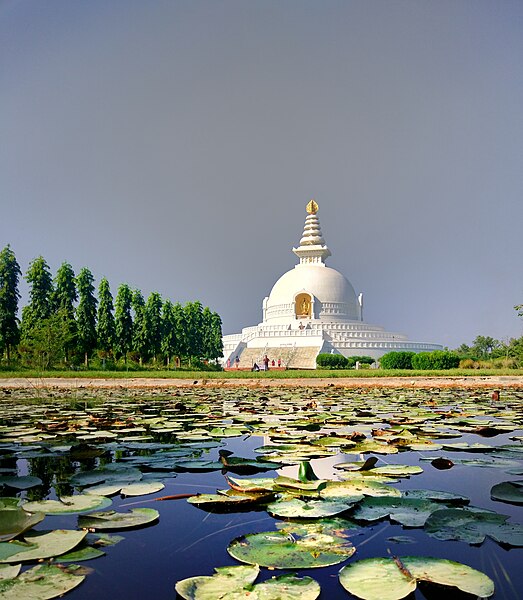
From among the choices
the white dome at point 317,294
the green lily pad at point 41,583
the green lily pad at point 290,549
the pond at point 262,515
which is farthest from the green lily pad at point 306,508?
the white dome at point 317,294

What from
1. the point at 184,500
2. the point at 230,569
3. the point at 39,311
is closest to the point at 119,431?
the point at 184,500

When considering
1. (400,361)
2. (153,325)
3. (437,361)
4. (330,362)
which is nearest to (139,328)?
(153,325)

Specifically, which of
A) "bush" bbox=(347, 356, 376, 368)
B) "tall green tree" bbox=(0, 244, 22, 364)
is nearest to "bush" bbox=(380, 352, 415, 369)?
"bush" bbox=(347, 356, 376, 368)

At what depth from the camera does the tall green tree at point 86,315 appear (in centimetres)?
2927

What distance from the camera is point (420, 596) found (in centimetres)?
142

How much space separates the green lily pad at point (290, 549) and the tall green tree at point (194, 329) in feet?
117

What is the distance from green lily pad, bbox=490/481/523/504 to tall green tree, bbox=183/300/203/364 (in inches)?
1389

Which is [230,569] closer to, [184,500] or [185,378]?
[184,500]

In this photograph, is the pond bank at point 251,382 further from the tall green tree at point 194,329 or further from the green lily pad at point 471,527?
the tall green tree at point 194,329

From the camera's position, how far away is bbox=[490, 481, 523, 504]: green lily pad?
7.55ft

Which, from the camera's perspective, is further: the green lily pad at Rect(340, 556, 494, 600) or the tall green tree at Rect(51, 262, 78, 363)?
the tall green tree at Rect(51, 262, 78, 363)

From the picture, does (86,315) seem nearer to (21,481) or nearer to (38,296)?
(38,296)

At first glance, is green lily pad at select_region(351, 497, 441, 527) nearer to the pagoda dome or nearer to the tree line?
the tree line

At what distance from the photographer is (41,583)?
1.45 m
